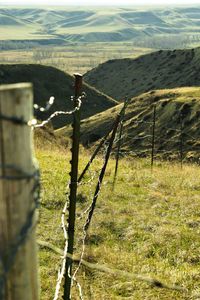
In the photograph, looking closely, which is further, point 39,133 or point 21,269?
point 39,133

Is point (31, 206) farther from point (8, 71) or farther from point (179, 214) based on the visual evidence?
point (8, 71)

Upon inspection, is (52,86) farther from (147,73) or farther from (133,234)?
(133,234)

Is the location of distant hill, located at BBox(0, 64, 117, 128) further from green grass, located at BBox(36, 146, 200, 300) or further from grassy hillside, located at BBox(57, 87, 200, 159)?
green grass, located at BBox(36, 146, 200, 300)

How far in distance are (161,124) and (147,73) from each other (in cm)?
5572

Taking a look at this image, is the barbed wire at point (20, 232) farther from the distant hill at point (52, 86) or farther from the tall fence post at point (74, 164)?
the distant hill at point (52, 86)

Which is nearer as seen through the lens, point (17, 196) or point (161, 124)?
point (17, 196)

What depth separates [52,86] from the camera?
7462cm

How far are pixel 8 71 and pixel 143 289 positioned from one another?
67.9 m

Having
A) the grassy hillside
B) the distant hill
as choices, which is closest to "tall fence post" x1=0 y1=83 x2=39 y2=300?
the grassy hillside

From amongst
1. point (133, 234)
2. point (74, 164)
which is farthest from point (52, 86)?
point (74, 164)

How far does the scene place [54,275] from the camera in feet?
25.1

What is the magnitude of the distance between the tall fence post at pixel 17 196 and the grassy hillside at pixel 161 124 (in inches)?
1192

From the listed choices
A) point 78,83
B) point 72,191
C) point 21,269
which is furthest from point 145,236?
point 21,269

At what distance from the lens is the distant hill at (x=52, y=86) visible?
229 feet
